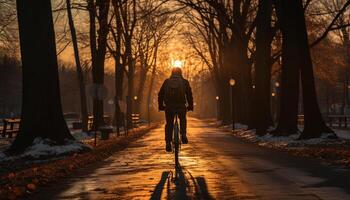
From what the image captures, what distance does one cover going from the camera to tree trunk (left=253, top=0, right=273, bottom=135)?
27625 mm

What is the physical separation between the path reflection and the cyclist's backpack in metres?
1.35

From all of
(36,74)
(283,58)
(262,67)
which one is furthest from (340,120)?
(36,74)

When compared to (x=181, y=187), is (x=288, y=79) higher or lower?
higher

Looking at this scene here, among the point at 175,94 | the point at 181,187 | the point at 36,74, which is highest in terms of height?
the point at 36,74

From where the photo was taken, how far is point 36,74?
18078 millimetres

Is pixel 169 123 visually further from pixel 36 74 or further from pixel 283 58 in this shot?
pixel 283 58

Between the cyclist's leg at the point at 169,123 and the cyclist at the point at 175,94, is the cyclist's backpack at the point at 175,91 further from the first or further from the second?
the cyclist's leg at the point at 169,123

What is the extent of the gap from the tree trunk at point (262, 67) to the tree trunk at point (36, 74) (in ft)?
39.7

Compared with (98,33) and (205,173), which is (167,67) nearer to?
(98,33)

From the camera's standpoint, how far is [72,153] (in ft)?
58.3

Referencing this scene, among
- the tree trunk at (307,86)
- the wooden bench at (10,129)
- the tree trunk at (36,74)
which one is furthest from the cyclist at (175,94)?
the wooden bench at (10,129)

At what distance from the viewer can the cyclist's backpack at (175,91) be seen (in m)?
11.5

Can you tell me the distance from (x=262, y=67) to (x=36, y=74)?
13.5 m

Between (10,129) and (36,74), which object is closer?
(36,74)
